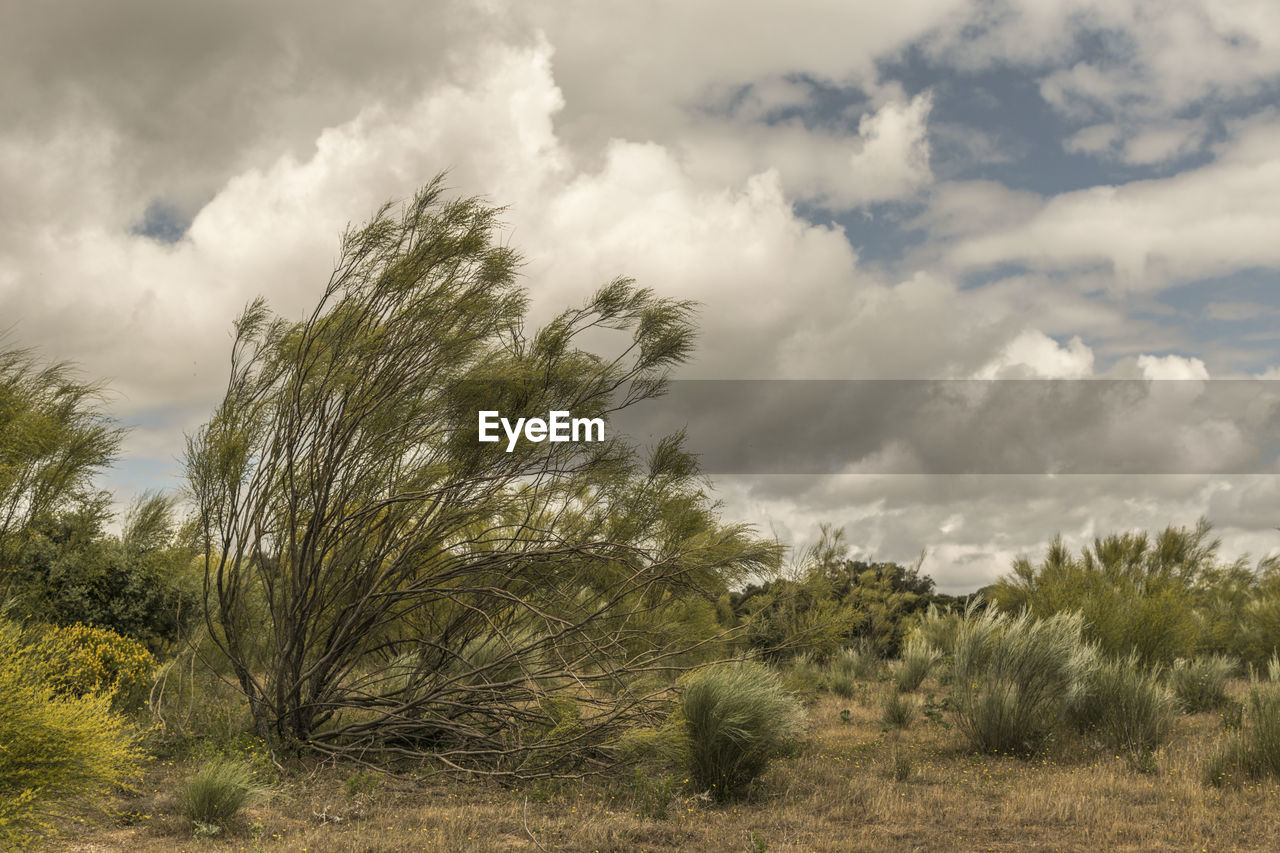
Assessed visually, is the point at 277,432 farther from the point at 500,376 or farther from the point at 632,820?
the point at 632,820

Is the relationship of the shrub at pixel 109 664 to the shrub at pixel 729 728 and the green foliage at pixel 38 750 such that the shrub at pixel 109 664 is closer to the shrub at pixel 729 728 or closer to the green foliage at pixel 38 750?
the green foliage at pixel 38 750

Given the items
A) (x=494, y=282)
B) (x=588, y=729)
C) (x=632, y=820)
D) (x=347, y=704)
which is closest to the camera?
(x=632, y=820)

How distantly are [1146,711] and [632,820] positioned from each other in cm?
617

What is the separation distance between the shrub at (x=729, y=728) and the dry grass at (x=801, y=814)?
0.26 meters

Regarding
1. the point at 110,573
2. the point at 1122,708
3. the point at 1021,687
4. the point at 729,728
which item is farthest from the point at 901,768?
the point at 110,573

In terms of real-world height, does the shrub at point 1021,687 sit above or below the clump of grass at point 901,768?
above

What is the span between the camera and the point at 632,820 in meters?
7.07

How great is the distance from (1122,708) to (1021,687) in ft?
3.67

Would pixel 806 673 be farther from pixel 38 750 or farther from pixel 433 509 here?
pixel 38 750

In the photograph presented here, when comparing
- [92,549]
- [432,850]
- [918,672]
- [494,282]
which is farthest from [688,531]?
[92,549]

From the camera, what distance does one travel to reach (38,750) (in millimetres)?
5137

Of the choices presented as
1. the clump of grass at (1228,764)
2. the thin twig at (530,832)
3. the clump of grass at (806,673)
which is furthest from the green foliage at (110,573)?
the clump of grass at (1228,764)

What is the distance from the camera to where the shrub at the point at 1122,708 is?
31.2ft

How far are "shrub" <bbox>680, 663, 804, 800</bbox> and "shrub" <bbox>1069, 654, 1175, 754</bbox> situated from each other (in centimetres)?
407
